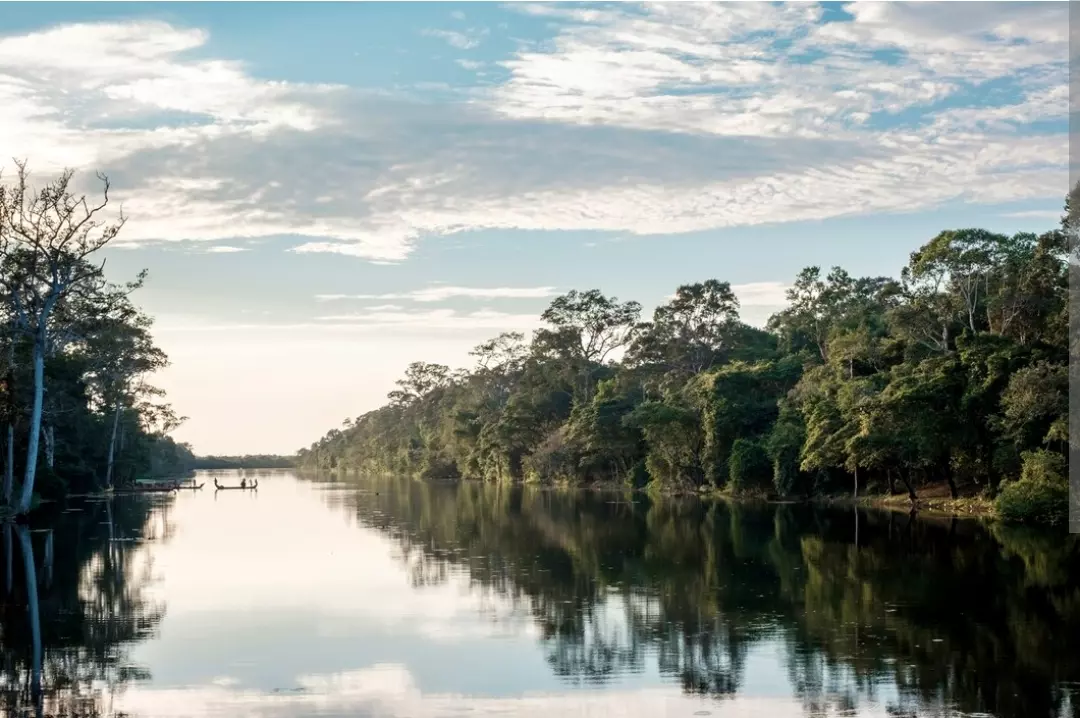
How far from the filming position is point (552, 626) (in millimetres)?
18172

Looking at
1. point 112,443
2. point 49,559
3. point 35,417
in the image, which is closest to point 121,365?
point 112,443

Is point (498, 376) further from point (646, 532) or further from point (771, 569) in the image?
point (771, 569)

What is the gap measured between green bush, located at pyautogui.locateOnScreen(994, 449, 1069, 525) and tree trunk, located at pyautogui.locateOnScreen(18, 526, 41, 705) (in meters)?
30.8

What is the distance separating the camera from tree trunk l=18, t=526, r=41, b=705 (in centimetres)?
1352

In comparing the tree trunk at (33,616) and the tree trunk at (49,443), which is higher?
the tree trunk at (49,443)

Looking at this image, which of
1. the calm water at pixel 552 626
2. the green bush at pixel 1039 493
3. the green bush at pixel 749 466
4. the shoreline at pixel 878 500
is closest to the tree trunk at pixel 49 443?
the calm water at pixel 552 626

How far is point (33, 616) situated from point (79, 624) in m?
1.22

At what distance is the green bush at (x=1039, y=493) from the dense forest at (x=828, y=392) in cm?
5

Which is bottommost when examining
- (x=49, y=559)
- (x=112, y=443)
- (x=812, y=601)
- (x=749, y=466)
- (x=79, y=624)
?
(x=812, y=601)

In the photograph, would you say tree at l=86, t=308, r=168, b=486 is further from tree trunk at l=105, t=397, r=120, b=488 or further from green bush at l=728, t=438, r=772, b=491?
green bush at l=728, t=438, r=772, b=491

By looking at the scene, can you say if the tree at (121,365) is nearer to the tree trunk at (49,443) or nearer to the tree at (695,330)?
the tree trunk at (49,443)

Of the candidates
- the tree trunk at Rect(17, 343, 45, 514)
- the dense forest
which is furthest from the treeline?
the dense forest

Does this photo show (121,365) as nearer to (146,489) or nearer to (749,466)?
(146,489)

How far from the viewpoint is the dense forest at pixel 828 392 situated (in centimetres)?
4341
